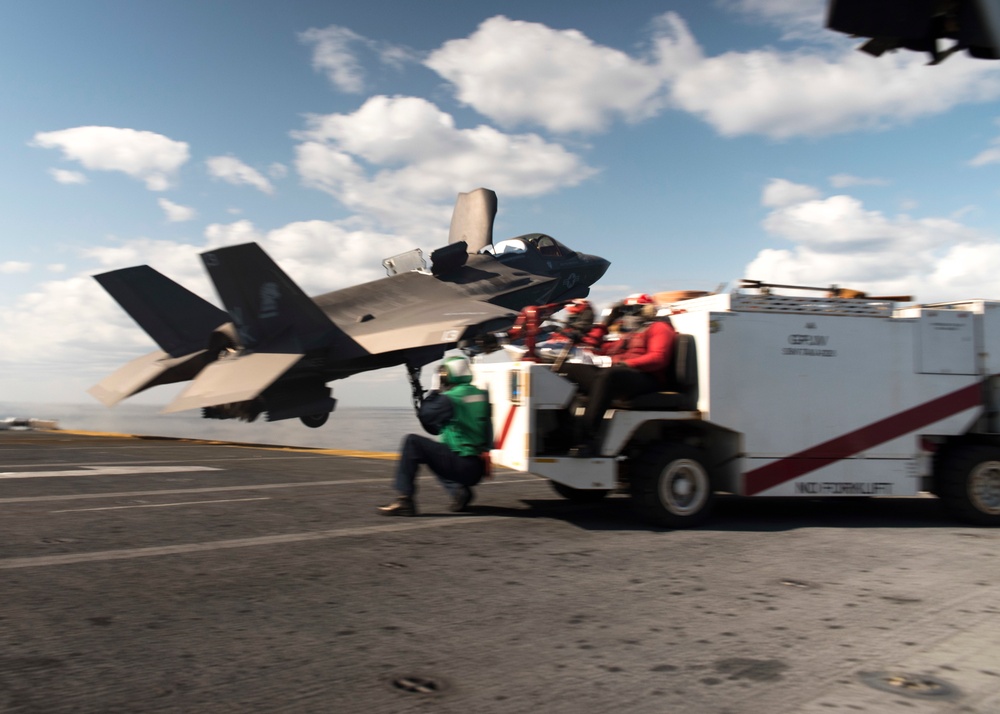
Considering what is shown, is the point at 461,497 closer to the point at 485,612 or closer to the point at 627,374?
the point at 627,374

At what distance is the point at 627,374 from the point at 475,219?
69.6ft

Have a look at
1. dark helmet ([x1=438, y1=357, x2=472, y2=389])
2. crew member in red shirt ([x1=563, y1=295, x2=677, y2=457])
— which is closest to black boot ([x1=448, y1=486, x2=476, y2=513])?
dark helmet ([x1=438, y1=357, x2=472, y2=389])

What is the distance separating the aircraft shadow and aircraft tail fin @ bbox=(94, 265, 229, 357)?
18.7 meters

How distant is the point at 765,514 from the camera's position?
7828mm

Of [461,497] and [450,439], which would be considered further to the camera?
[461,497]

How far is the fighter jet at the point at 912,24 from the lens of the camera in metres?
2.97

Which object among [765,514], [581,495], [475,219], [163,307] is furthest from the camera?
[475,219]

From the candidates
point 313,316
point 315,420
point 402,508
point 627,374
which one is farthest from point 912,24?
point 315,420

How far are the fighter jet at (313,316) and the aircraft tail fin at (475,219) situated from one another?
51mm

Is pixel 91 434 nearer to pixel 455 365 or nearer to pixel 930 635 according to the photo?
pixel 455 365

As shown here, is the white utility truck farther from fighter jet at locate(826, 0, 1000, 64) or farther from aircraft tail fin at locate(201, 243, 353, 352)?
aircraft tail fin at locate(201, 243, 353, 352)

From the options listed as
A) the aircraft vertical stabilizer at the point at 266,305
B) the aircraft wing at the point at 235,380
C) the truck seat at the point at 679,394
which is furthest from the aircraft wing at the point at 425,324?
the truck seat at the point at 679,394

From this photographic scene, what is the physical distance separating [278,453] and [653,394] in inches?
408

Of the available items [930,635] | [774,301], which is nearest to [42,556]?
[930,635]
